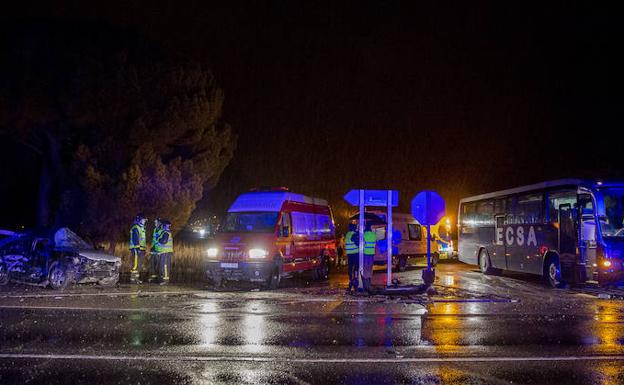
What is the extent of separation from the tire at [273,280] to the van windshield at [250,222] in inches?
43.3

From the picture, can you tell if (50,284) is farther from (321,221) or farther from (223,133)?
(223,133)

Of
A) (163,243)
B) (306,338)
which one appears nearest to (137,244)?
(163,243)

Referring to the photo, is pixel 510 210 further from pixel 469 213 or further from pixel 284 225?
pixel 284 225

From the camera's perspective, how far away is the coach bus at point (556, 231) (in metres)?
15.7

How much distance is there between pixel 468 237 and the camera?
25.1m

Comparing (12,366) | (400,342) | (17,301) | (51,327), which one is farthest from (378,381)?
(17,301)

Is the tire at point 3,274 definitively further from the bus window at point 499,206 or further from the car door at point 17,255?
the bus window at point 499,206

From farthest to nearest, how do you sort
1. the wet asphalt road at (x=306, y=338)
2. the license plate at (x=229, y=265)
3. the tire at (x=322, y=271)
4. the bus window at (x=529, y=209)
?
the tire at (x=322, y=271)
the bus window at (x=529, y=209)
the license plate at (x=229, y=265)
the wet asphalt road at (x=306, y=338)

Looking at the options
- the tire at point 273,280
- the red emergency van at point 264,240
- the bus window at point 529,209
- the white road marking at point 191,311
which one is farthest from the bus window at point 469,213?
the white road marking at point 191,311

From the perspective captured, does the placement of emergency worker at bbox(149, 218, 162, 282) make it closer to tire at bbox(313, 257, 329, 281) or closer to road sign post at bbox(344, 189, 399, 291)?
tire at bbox(313, 257, 329, 281)

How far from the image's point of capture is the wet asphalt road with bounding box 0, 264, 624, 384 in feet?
23.5

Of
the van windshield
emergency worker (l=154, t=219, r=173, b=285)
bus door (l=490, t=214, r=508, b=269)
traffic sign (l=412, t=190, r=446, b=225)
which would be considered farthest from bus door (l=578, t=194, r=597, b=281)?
emergency worker (l=154, t=219, r=173, b=285)

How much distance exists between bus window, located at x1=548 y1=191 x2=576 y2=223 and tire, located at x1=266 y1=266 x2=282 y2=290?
813cm

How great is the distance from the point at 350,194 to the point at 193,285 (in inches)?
220
